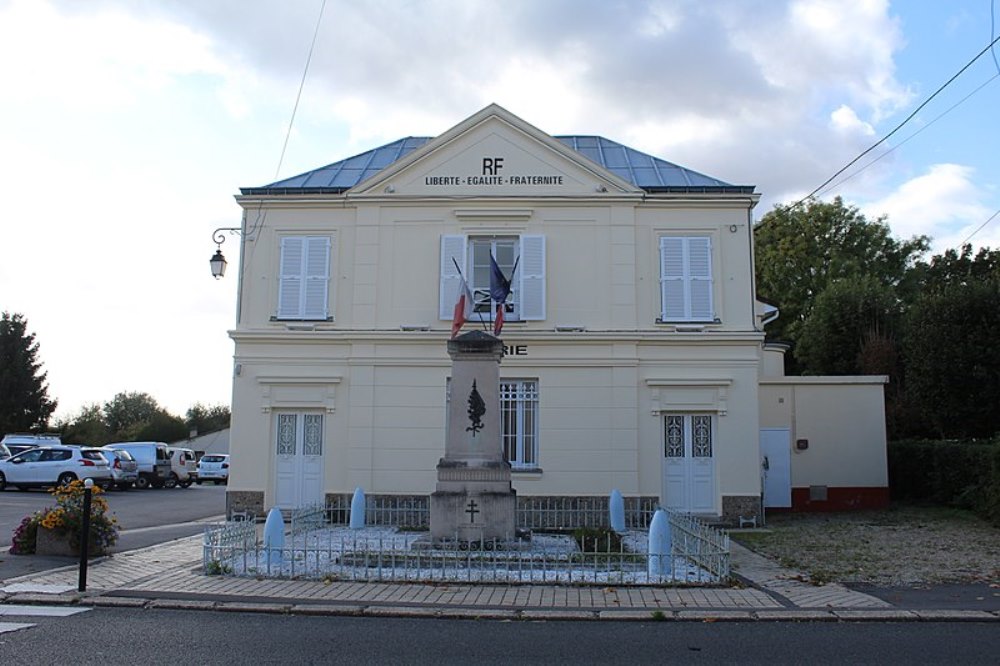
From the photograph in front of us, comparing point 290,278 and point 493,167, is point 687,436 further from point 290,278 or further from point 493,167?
point 290,278

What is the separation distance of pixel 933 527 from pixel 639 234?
8.37 meters

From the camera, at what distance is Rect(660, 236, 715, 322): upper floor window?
62.1ft

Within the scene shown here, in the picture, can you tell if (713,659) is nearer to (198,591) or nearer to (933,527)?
(198,591)

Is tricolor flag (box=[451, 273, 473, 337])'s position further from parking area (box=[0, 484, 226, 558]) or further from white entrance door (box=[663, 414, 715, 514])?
parking area (box=[0, 484, 226, 558])

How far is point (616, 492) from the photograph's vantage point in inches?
669

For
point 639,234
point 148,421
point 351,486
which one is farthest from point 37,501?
point 148,421

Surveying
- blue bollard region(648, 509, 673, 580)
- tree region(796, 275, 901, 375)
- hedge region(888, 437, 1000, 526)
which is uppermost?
tree region(796, 275, 901, 375)

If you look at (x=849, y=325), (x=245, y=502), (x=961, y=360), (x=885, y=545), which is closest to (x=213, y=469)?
(x=245, y=502)

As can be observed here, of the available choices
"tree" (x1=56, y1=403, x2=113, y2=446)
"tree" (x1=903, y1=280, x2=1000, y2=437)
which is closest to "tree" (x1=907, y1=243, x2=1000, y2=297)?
"tree" (x1=903, y1=280, x2=1000, y2=437)

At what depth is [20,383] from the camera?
5200 cm

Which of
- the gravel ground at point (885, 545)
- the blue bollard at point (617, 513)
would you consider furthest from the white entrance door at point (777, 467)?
the blue bollard at point (617, 513)

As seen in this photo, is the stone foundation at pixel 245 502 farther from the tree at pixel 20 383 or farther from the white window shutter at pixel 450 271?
the tree at pixel 20 383

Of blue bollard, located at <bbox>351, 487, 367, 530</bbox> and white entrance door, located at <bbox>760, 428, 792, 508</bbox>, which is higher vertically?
white entrance door, located at <bbox>760, 428, 792, 508</bbox>

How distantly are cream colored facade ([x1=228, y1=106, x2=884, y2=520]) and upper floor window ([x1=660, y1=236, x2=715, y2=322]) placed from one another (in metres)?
0.07
